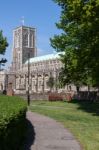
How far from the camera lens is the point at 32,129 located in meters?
19.5

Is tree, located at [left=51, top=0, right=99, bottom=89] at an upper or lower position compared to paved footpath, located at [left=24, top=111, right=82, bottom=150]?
upper

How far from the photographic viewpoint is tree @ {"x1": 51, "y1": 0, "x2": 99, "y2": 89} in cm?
2717

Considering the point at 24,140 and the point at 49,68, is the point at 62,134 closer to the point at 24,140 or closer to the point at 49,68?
the point at 24,140

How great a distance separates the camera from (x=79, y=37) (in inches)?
1319

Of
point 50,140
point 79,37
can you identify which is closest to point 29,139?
point 50,140

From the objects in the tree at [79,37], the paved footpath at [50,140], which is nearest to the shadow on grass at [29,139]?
the paved footpath at [50,140]

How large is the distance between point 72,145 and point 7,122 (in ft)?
17.9

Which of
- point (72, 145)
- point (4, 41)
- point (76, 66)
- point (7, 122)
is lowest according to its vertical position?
point (72, 145)

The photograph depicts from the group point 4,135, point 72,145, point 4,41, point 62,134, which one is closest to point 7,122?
point 4,135

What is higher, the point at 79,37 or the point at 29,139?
the point at 79,37

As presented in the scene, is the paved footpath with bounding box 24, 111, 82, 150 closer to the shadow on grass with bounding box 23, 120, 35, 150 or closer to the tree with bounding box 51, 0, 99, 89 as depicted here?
the shadow on grass with bounding box 23, 120, 35, 150

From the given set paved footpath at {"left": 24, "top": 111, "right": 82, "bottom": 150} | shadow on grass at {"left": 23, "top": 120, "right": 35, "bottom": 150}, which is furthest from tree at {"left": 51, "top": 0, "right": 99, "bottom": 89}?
shadow on grass at {"left": 23, "top": 120, "right": 35, "bottom": 150}

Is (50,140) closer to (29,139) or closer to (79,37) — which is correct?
(29,139)

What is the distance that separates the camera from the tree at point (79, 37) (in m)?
27.2
